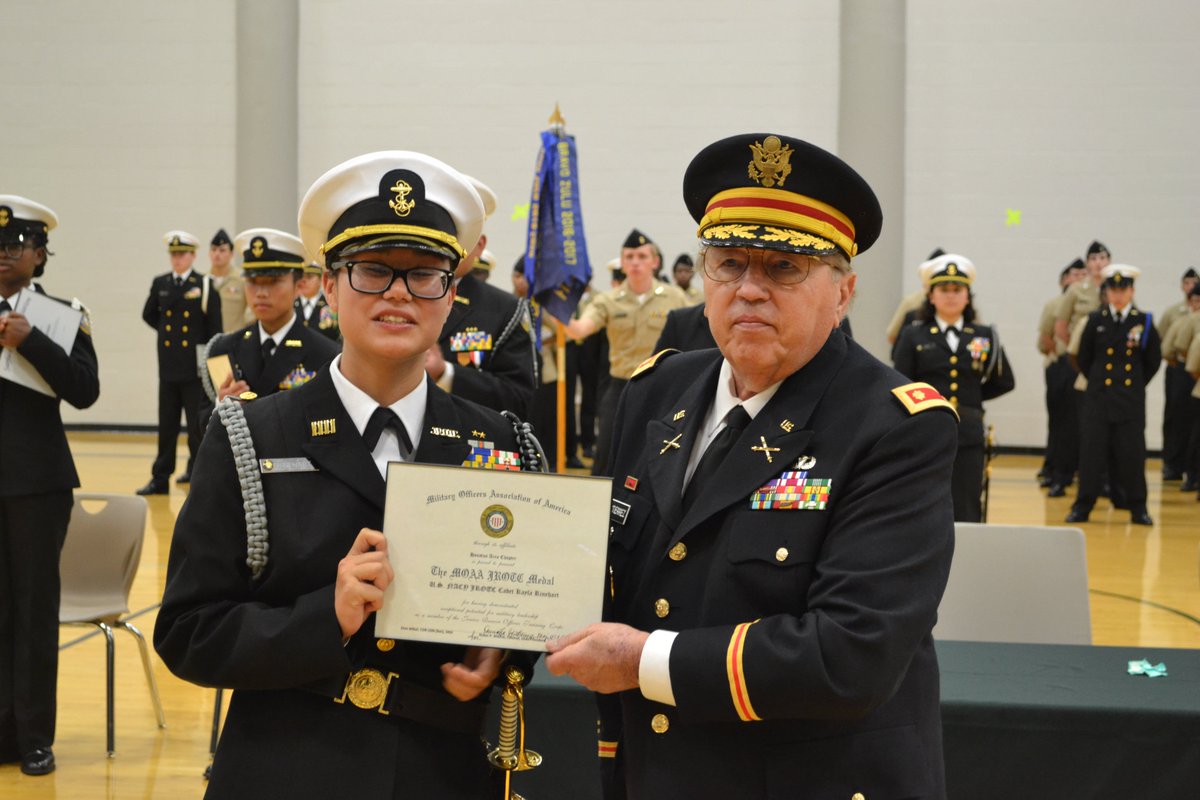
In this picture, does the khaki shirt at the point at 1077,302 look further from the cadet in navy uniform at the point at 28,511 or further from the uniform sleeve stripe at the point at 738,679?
the uniform sleeve stripe at the point at 738,679

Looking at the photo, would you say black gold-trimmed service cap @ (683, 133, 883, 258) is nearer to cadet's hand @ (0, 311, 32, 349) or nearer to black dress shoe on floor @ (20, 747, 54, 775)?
cadet's hand @ (0, 311, 32, 349)

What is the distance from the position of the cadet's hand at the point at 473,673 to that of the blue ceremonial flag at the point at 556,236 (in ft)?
16.7

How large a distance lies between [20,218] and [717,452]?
3.27 m

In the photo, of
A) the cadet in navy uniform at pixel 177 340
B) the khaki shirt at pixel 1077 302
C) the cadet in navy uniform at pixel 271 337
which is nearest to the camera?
the cadet in navy uniform at pixel 271 337

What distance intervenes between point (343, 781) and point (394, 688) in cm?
15

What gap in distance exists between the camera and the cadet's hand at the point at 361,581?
5.22 ft

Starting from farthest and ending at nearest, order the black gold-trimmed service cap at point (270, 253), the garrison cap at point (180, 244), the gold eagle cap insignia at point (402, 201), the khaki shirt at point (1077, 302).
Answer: the khaki shirt at point (1077, 302), the garrison cap at point (180, 244), the black gold-trimmed service cap at point (270, 253), the gold eagle cap insignia at point (402, 201)

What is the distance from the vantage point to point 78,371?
4191mm

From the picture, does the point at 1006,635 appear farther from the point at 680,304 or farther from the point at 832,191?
the point at 680,304

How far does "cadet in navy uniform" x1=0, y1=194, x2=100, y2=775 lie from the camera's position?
4039mm

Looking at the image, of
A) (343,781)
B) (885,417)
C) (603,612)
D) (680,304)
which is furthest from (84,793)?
(680,304)

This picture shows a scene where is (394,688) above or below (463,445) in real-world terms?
below

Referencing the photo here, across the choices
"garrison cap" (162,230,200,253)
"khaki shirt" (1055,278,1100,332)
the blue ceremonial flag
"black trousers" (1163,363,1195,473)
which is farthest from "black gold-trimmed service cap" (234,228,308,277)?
"black trousers" (1163,363,1195,473)

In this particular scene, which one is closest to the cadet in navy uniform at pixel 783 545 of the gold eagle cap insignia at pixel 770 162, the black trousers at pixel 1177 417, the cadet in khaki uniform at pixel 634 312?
the gold eagle cap insignia at pixel 770 162
